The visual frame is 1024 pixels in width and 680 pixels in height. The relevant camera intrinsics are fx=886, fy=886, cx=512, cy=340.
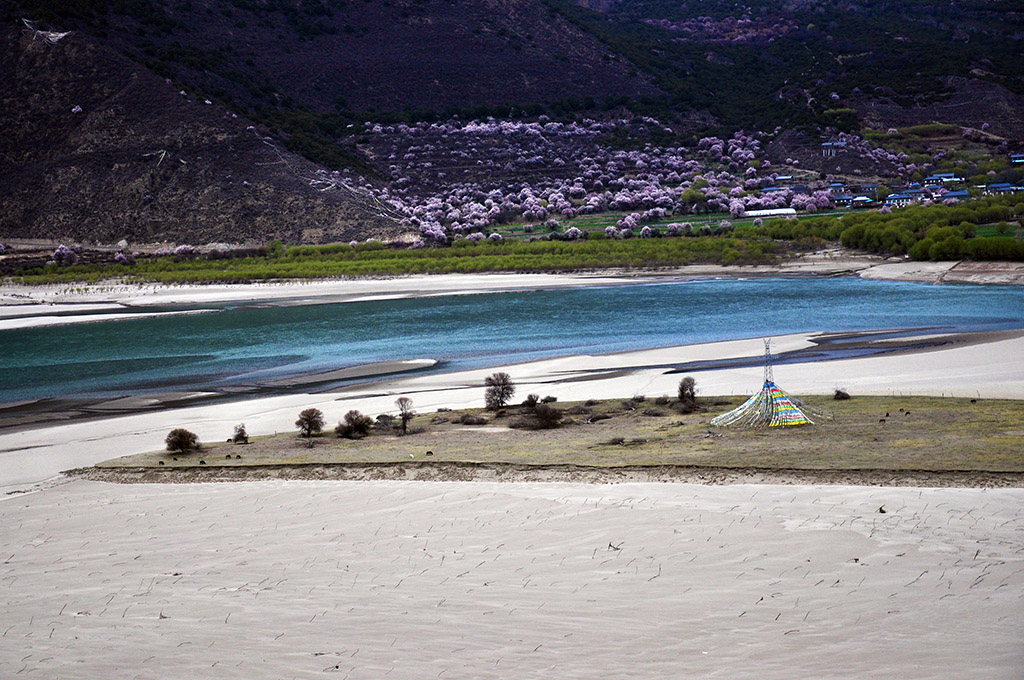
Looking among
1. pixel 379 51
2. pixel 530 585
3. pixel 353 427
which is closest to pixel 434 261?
pixel 353 427

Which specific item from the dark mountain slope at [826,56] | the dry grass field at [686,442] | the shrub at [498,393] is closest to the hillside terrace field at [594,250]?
the dry grass field at [686,442]

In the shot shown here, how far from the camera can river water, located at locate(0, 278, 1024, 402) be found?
105 ft

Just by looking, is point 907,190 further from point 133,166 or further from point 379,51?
point 379,51

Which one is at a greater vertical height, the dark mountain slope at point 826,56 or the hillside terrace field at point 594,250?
the dark mountain slope at point 826,56

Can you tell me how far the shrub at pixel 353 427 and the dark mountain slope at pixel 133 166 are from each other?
54.5 metres

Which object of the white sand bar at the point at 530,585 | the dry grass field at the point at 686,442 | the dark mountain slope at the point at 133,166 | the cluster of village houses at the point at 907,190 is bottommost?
the white sand bar at the point at 530,585

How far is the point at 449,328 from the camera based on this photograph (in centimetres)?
4075

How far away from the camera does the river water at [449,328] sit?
105 ft

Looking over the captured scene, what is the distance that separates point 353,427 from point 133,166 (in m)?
66.6

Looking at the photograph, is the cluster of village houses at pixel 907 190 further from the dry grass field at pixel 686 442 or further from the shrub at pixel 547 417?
the shrub at pixel 547 417

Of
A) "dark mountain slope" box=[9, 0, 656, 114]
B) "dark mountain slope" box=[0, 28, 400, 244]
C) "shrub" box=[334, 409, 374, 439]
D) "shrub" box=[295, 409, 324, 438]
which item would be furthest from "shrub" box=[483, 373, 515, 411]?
"dark mountain slope" box=[9, 0, 656, 114]

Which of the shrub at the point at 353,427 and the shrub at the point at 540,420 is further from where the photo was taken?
the shrub at the point at 353,427

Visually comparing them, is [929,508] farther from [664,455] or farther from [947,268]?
[947,268]

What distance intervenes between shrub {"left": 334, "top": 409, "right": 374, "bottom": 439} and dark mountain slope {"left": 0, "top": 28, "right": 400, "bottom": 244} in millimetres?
54500
